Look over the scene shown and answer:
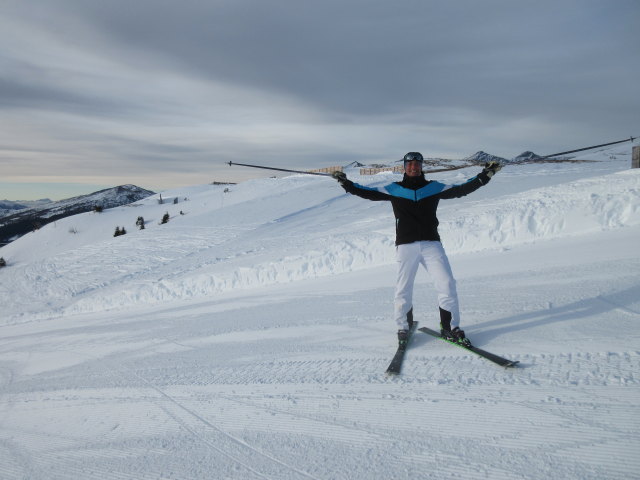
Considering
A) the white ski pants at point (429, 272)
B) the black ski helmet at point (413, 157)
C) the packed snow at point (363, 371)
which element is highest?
the black ski helmet at point (413, 157)

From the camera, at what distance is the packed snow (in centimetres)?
249

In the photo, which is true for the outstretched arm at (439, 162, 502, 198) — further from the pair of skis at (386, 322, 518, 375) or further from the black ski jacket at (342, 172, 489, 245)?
the pair of skis at (386, 322, 518, 375)

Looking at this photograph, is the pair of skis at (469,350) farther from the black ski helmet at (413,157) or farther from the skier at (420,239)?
the black ski helmet at (413,157)

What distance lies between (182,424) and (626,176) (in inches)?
455

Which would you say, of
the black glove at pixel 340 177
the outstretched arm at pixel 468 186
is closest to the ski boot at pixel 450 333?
the outstretched arm at pixel 468 186

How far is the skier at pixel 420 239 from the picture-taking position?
156 inches

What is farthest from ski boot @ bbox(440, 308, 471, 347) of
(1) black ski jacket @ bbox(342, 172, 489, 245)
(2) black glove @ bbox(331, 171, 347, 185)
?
(2) black glove @ bbox(331, 171, 347, 185)

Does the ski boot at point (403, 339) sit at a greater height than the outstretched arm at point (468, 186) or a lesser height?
lesser

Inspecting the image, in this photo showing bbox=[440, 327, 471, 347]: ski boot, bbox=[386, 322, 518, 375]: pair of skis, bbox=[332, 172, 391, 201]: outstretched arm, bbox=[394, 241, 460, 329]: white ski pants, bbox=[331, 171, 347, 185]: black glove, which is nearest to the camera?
bbox=[386, 322, 518, 375]: pair of skis

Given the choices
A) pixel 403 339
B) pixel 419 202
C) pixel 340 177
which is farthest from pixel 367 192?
pixel 403 339

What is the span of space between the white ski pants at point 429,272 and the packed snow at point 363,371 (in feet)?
1.37

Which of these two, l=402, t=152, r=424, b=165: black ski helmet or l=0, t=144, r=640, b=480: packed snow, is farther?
l=402, t=152, r=424, b=165: black ski helmet

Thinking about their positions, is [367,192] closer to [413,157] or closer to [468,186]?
[413,157]

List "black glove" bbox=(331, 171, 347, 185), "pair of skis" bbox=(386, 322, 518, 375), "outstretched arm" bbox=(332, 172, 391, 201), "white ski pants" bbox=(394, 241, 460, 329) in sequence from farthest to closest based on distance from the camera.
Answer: "black glove" bbox=(331, 171, 347, 185) < "outstretched arm" bbox=(332, 172, 391, 201) < "white ski pants" bbox=(394, 241, 460, 329) < "pair of skis" bbox=(386, 322, 518, 375)
